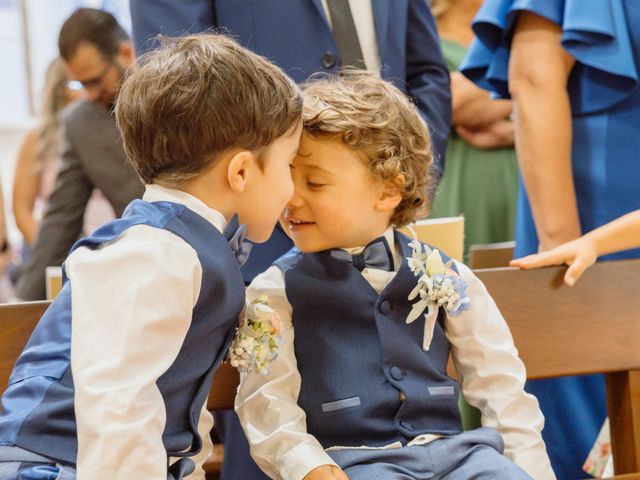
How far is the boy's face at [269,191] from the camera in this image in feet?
5.83

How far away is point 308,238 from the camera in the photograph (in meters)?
2.00

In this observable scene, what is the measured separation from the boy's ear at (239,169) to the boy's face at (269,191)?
25 mm

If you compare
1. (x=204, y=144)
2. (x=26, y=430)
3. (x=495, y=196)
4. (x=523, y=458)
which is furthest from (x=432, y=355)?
(x=495, y=196)

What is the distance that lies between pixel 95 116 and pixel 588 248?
2.08 m

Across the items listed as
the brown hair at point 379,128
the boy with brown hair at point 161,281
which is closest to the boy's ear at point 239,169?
the boy with brown hair at point 161,281

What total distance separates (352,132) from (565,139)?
81 cm

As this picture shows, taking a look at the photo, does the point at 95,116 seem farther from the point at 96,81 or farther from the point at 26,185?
the point at 26,185

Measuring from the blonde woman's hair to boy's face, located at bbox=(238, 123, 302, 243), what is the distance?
316cm

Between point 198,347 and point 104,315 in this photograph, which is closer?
point 104,315

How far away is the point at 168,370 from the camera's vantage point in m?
1.64

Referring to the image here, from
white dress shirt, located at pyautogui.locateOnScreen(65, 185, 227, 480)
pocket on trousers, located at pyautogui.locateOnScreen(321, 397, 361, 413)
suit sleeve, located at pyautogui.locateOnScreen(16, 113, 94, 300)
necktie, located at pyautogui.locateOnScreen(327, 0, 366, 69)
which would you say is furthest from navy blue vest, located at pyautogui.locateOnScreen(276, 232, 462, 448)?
suit sleeve, located at pyautogui.locateOnScreen(16, 113, 94, 300)

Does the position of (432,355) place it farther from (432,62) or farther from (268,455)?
(432,62)

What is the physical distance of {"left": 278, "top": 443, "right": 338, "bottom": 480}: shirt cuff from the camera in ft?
5.95

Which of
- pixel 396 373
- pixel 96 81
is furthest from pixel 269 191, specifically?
pixel 96 81
